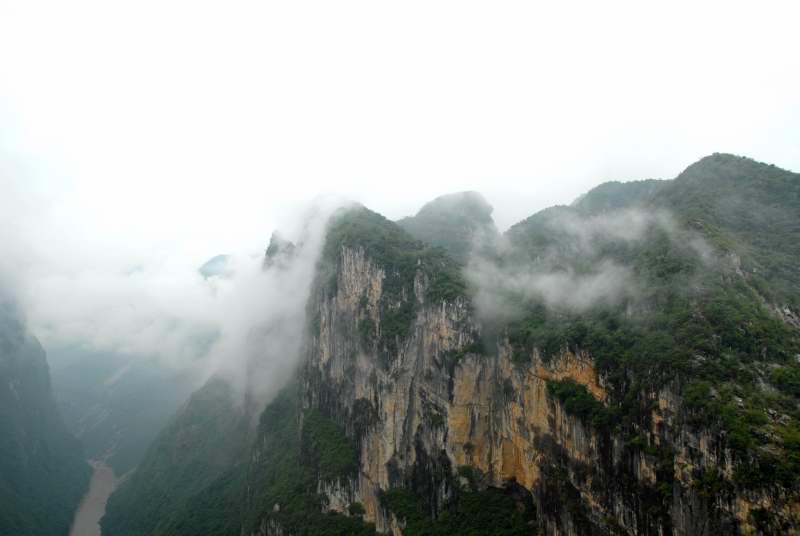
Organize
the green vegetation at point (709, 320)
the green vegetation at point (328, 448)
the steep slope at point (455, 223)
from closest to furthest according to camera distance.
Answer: the green vegetation at point (709, 320) < the green vegetation at point (328, 448) < the steep slope at point (455, 223)

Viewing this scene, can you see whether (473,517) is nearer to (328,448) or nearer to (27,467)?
(328,448)

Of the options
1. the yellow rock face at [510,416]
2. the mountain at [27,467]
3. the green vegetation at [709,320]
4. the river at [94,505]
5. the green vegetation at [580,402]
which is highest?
the green vegetation at [709,320]

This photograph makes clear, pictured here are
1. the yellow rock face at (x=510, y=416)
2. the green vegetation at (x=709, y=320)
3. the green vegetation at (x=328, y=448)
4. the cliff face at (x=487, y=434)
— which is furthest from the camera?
the green vegetation at (x=328, y=448)

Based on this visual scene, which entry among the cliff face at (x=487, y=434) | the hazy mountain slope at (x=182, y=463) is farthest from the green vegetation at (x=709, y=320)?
the hazy mountain slope at (x=182, y=463)

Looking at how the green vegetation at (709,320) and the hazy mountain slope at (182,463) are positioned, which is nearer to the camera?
the green vegetation at (709,320)

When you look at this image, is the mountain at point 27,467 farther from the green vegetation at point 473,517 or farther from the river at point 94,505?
the green vegetation at point 473,517

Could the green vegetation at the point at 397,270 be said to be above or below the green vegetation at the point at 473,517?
above

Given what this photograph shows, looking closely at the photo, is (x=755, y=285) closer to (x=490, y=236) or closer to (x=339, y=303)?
(x=339, y=303)

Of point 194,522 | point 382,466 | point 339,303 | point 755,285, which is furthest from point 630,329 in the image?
point 194,522
